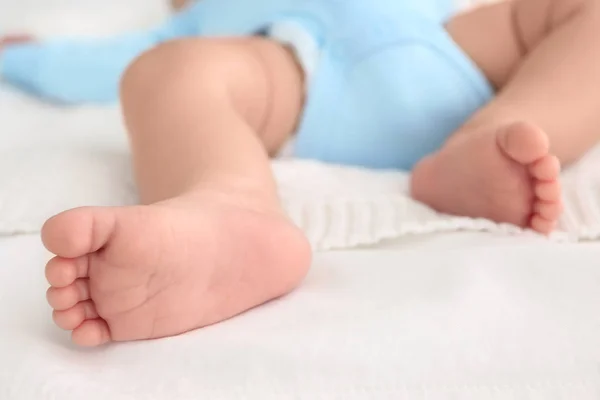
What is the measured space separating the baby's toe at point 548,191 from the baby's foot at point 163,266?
19 centimetres

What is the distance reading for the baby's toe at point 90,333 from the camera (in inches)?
15.5

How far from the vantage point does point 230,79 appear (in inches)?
27.0

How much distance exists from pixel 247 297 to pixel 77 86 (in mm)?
673

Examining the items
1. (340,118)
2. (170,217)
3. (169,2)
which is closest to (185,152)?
(170,217)

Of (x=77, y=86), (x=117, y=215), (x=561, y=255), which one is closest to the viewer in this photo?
(x=117, y=215)

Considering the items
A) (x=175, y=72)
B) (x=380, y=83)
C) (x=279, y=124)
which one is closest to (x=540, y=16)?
(x=380, y=83)

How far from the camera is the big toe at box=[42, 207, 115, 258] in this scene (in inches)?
14.1

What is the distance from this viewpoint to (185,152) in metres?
0.56

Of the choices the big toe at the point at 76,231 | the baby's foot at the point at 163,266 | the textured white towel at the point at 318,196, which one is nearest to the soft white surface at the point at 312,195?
the textured white towel at the point at 318,196

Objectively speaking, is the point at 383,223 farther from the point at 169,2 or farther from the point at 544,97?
the point at 169,2

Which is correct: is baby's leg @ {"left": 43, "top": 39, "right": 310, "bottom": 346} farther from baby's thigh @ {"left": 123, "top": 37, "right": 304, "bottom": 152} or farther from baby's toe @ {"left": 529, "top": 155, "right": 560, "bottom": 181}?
baby's toe @ {"left": 529, "top": 155, "right": 560, "bottom": 181}

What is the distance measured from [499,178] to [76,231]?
33 cm

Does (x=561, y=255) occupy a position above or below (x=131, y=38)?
above

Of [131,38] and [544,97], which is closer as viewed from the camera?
[544,97]
